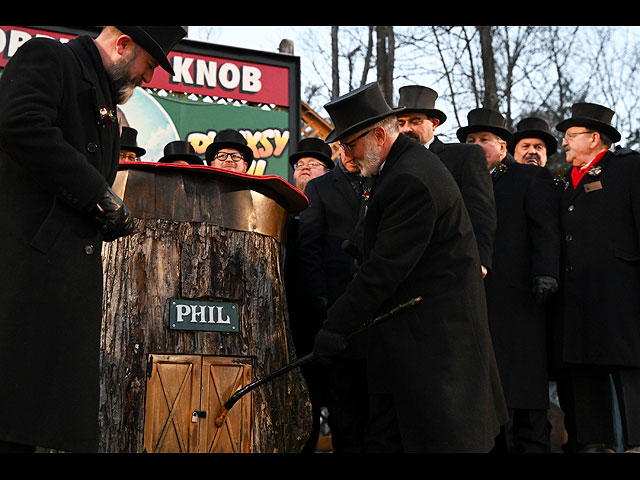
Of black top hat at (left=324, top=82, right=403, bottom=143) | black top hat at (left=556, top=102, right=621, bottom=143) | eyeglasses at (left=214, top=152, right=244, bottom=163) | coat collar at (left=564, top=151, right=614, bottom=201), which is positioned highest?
eyeglasses at (left=214, top=152, right=244, bottom=163)

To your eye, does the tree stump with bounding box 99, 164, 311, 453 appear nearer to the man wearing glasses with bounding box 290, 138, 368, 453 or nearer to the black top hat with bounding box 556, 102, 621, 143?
the man wearing glasses with bounding box 290, 138, 368, 453

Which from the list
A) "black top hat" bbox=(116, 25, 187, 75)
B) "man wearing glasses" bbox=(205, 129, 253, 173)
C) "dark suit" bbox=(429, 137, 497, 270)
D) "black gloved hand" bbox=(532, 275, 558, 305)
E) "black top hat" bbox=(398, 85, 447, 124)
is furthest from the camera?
"man wearing glasses" bbox=(205, 129, 253, 173)

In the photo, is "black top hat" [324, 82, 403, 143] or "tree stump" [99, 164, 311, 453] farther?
"tree stump" [99, 164, 311, 453]

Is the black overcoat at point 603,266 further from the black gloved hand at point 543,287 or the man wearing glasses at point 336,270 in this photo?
the man wearing glasses at point 336,270

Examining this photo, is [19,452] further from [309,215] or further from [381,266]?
[309,215]

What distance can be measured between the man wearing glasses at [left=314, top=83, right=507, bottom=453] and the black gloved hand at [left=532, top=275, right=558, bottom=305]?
161cm

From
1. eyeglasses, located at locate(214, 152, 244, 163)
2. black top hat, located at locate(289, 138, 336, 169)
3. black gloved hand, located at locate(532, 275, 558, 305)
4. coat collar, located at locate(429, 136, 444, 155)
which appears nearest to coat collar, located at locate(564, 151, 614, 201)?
black gloved hand, located at locate(532, 275, 558, 305)

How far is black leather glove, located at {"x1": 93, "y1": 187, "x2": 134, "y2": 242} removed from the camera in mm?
2904

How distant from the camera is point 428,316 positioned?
346 centimetres

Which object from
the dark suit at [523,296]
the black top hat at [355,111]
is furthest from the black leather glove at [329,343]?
the dark suit at [523,296]

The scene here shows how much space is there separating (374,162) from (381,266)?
0.61m

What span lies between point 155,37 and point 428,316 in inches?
64.0

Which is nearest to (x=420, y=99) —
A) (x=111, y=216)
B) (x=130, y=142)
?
(x=130, y=142)

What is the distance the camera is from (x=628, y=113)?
784 inches
